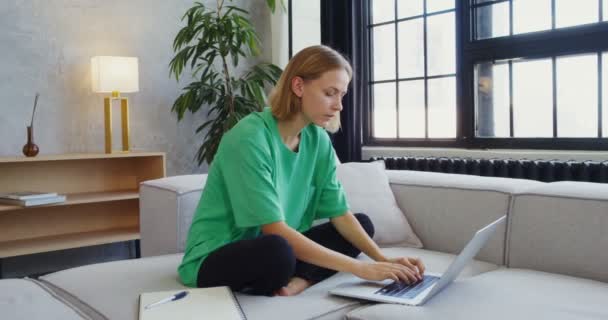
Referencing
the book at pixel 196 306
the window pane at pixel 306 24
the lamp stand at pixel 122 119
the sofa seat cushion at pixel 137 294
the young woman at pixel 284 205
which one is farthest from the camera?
the window pane at pixel 306 24

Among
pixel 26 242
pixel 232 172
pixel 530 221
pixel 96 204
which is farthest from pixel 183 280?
pixel 96 204

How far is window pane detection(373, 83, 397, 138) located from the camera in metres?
3.87

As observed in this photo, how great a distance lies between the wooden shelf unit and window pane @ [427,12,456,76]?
1.78 meters

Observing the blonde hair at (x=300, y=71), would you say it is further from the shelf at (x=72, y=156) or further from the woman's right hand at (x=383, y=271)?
the shelf at (x=72, y=156)

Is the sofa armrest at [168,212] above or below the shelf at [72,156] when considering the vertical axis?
below

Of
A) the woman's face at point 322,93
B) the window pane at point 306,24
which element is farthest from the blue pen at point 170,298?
the window pane at point 306,24

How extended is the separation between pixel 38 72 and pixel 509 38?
2706 mm

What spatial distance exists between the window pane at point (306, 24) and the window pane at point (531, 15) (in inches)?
65.0

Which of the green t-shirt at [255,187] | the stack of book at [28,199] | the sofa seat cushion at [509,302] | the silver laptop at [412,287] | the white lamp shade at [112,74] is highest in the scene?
the white lamp shade at [112,74]

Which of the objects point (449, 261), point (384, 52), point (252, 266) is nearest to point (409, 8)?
point (384, 52)

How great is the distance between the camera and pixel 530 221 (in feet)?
6.08

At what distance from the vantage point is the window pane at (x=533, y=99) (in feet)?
9.99

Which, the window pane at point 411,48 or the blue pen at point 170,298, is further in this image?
the window pane at point 411,48

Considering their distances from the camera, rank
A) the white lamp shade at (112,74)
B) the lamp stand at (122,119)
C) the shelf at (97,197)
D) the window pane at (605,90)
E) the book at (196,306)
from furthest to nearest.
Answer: the lamp stand at (122,119)
the white lamp shade at (112,74)
the shelf at (97,197)
the window pane at (605,90)
the book at (196,306)
